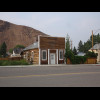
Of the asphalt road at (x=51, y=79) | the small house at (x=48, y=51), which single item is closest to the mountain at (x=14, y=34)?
the small house at (x=48, y=51)

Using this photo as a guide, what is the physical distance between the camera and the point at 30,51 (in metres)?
35.1

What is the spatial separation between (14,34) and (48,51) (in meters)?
96.3

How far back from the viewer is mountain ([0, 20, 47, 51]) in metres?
114

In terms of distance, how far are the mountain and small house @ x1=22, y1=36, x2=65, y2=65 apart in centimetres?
8274

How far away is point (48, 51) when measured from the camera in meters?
31.2

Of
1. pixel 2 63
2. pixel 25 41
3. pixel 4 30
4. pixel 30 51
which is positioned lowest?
pixel 2 63

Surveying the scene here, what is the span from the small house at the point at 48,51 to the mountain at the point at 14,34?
8274cm

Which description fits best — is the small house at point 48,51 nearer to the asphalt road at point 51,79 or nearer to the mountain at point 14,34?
the asphalt road at point 51,79

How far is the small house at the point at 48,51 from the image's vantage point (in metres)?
30.7

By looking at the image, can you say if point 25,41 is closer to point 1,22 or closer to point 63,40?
point 1,22

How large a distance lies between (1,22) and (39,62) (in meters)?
104

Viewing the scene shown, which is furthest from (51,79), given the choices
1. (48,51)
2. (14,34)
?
(14,34)

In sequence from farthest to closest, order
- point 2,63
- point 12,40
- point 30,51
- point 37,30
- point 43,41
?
1. point 37,30
2. point 12,40
3. point 30,51
4. point 43,41
5. point 2,63

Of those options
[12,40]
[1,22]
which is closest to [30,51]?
[12,40]
